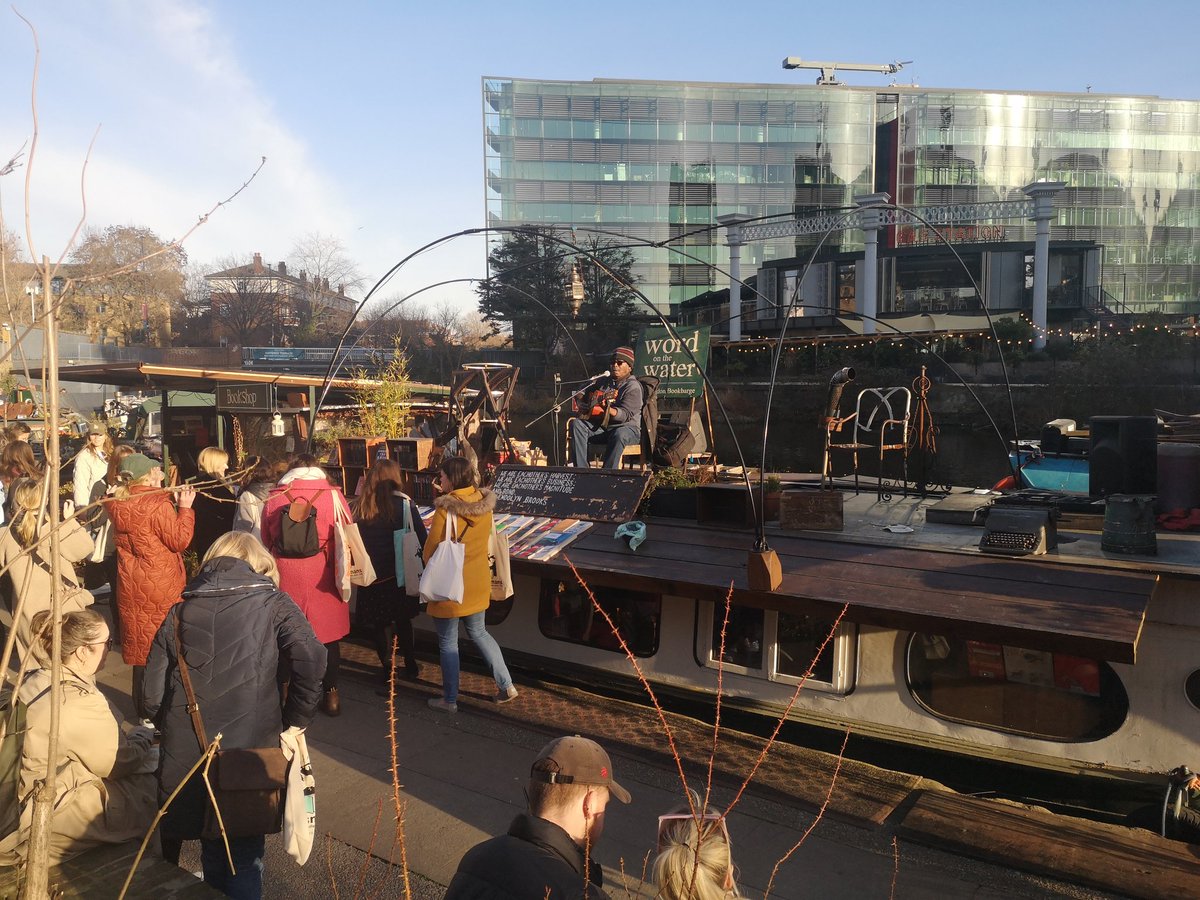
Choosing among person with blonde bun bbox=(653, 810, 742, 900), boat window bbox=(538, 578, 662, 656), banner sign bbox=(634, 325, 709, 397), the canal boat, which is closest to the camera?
person with blonde bun bbox=(653, 810, 742, 900)

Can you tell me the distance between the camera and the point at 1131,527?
5777mm

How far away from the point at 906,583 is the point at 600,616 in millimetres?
2864

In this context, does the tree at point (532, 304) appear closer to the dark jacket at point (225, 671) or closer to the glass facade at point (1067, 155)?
the glass facade at point (1067, 155)

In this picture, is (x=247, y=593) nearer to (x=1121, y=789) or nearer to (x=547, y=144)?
(x=1121, y=789)

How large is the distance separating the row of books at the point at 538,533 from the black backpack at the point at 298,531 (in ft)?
5.12

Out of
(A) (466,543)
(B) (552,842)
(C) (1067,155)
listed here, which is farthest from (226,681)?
(C) (1067,155)

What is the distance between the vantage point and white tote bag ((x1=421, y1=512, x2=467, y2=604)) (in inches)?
250

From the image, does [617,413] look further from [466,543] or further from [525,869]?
[525,869]

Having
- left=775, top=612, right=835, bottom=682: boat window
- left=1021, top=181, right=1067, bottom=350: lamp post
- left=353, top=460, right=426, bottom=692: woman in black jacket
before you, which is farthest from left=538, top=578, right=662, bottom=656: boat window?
left=1021, top=181, right=1067, bottom=350: lamp post

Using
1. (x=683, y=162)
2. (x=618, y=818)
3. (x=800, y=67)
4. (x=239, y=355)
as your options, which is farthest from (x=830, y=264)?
(x=618, y=818)

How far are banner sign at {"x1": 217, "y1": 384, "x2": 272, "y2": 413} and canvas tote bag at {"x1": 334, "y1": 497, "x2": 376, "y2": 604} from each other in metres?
6.11

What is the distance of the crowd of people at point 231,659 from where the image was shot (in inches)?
98.0

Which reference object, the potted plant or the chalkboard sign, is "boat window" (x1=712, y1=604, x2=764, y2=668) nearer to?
the potted plant

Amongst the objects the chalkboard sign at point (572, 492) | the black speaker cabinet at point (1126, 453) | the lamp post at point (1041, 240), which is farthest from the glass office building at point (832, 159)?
the black speaker cabinet at point (1126, 453)
